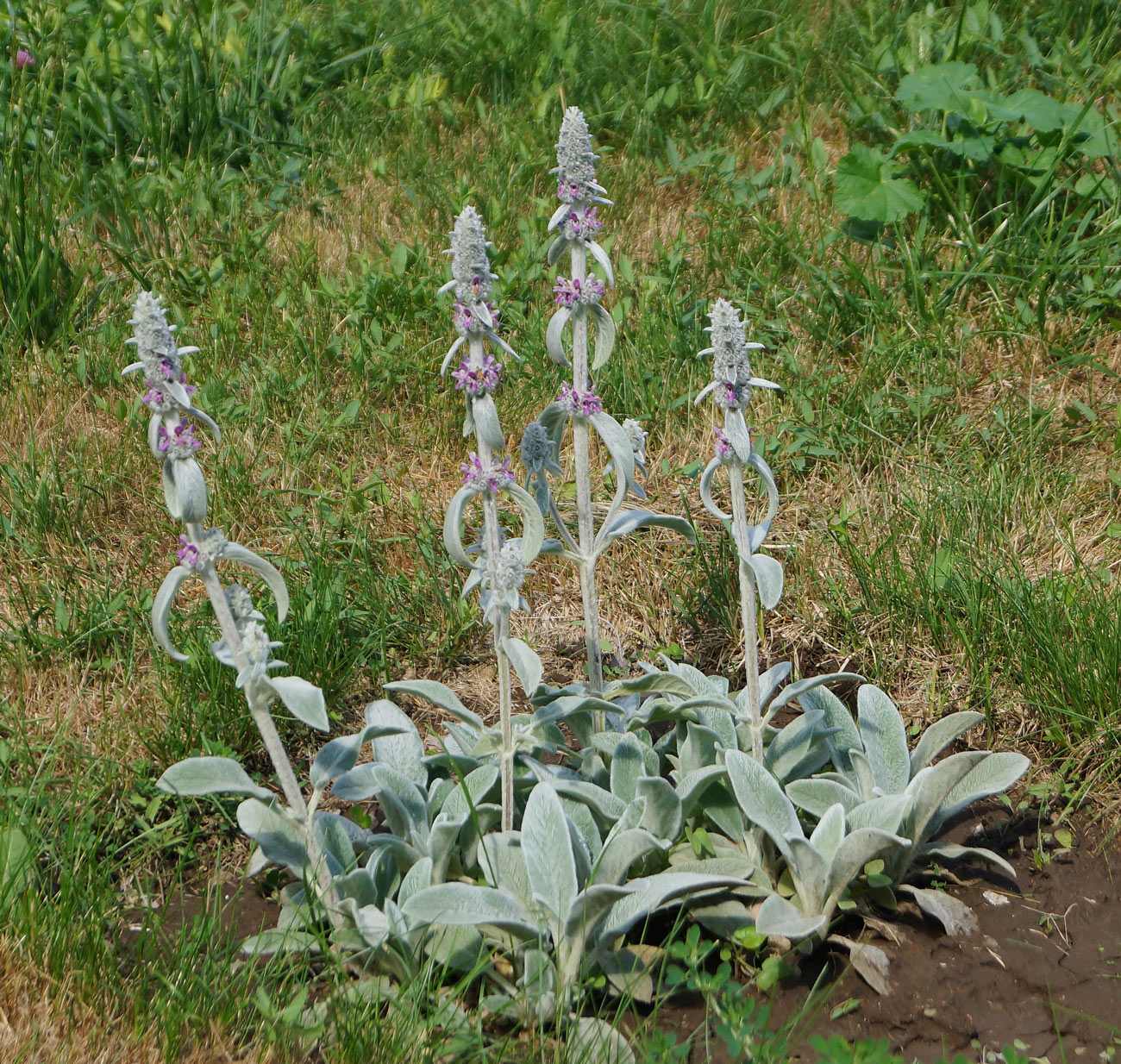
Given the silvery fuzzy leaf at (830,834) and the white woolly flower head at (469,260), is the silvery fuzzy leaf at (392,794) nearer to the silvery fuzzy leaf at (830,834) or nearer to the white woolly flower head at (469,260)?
the silvery fuzzy leaf at (830,834)

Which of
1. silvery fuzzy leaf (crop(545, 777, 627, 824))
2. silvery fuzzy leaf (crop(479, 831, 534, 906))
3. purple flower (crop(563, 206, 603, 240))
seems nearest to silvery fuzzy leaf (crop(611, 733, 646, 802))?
silvery fuzzy leaf (crop(545, 777, 627, 824))

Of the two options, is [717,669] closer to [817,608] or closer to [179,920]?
[817,608]

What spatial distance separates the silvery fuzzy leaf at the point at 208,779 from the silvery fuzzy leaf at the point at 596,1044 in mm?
665

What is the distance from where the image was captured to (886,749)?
2455mm

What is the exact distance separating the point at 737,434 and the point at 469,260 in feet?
1.99

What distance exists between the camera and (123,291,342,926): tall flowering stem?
5.75 feet

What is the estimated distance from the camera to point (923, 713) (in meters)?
2.84

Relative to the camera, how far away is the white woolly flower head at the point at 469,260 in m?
1.94

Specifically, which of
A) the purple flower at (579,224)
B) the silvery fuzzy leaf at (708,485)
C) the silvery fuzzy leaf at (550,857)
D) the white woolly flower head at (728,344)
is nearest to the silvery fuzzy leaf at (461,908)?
→ the silvery fuzzy leaf at (550,857)

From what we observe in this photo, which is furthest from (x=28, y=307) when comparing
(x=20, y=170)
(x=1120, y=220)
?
(x=1120, y=220)

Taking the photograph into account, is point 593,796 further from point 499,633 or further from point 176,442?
point 176,442

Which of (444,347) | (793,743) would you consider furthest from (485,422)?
(444,347)

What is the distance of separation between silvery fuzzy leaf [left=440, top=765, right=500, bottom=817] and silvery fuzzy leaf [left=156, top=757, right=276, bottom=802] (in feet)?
1.39

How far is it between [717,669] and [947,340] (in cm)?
151
